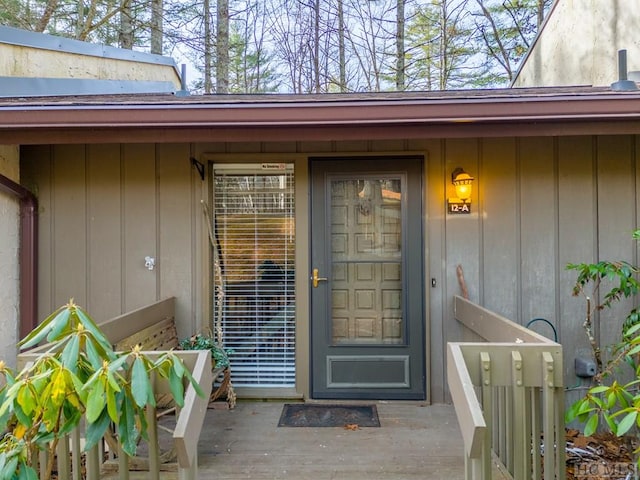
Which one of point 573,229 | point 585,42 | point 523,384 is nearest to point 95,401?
point 523,384

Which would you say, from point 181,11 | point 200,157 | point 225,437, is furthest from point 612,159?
point 181,11

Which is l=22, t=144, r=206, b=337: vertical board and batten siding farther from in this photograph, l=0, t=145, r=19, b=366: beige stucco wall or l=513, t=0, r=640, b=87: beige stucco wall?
l=513, t=0, r=640, b=87: beige stucco wall

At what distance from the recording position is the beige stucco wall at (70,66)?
12.6 ft

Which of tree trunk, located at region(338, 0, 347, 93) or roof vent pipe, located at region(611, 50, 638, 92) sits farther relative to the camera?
tree trunk, located at region(338, 0, 347, 93)

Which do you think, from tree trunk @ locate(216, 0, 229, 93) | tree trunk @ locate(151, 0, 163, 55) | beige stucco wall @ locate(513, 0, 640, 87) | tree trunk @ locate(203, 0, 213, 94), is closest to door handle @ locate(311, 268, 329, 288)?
beige stucco wall @ locate(513, 0, 640, 87)

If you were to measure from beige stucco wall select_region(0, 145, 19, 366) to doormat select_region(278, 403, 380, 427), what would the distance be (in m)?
2.20

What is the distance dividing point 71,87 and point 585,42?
552cm

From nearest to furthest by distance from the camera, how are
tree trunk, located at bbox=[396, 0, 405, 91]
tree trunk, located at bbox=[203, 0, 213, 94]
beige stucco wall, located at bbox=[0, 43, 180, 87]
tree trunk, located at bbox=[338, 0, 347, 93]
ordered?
1. beige stucco wall, located at bbox=[0, 43, 180, 87]
2. tree trunk, located at bbox=[203, 0, 213, 94]
3. tree trunk, located at bbox=[338, 0, 347, 93]
4. tree trunk, located at bbox=[396, 0, 405, 91]

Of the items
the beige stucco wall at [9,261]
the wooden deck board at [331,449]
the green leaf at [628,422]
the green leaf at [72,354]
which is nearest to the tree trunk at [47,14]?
the beige stucco wall at [9,261]

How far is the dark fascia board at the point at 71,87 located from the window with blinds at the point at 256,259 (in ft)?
6.12

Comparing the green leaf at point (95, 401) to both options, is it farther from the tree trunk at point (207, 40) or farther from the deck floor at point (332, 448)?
the tree trunk at point (207, 40)

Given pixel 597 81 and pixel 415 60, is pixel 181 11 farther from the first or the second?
pixel 597 81

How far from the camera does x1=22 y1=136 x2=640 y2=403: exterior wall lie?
3418mm

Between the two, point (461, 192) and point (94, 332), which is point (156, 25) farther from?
point (94, 332)
